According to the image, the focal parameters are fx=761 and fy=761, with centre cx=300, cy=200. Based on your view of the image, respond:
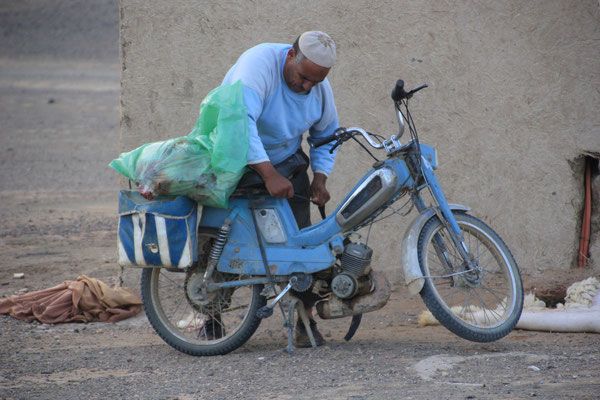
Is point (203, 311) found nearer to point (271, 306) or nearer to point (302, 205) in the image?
point (271, 306)

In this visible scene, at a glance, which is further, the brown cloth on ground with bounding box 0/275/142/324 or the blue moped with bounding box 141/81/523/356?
the brown cloth on ground with bounding box 0/275/142/324

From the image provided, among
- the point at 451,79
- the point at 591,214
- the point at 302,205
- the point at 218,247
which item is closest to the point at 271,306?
the point at 218,247

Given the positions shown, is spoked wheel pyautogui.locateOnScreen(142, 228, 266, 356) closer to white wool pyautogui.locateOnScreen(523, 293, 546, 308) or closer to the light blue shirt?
the light blue shirt

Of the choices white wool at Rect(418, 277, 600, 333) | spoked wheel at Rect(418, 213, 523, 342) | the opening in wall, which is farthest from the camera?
the opening in wall

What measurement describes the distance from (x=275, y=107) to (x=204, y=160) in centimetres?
48

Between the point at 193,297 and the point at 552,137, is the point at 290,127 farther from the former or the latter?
the point at 552,137

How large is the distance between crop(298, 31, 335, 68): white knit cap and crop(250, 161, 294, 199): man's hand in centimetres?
59

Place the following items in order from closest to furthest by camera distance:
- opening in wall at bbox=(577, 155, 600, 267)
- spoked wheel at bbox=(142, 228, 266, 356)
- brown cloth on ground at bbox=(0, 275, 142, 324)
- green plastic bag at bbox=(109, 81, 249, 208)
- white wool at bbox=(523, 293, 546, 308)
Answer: green plastic bag at bbox=(109, 81, 249, 208)
spoked wheel at bbox=(142, 228, 266, 356)
white wool at bbox=(523, 293, 546, 308)
brown cloth on ground at bbox=(0, 275, 142, 324)
opening in wall at bbox=(577, 155, 600, 267)

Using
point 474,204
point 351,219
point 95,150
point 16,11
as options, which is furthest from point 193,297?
point 16,11

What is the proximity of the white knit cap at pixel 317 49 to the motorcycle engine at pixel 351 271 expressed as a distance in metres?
1.01

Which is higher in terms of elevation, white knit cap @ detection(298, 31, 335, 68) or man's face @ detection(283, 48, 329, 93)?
white knit cap @ detection(298, 31, 335, 68)

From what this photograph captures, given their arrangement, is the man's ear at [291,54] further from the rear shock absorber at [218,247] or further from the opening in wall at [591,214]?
the opening in wall at [591,214]

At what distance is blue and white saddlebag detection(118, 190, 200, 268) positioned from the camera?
4.07 m

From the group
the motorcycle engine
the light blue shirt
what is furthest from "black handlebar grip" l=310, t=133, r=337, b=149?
the motorcycle engine
